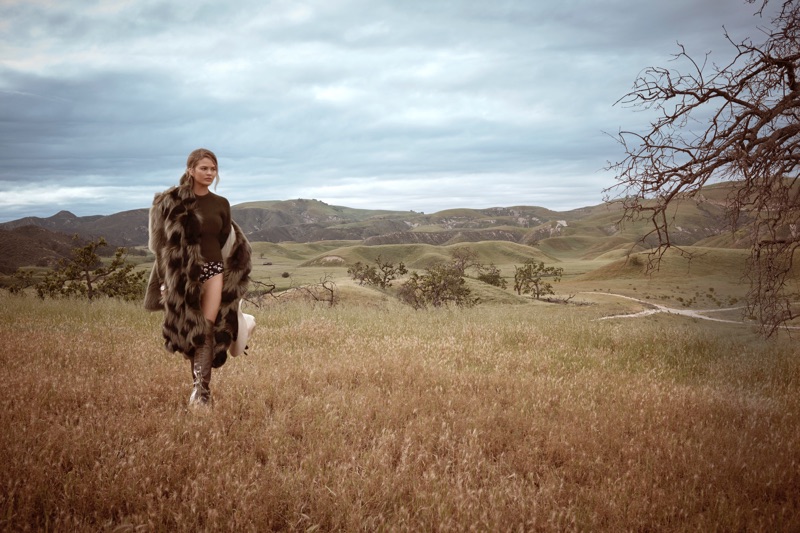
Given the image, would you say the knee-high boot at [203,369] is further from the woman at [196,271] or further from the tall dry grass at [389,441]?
the tall dry grass at [389,441]

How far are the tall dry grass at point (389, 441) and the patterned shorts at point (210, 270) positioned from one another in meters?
1.56

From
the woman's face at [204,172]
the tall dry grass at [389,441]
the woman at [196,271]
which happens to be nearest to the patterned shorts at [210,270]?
the woman at [196,271]

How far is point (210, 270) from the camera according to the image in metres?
5.06

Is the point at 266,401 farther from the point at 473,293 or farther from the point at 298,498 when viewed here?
the point at 473,293

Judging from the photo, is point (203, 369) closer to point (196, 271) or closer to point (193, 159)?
point (196, 271)

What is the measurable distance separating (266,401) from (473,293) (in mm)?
27309

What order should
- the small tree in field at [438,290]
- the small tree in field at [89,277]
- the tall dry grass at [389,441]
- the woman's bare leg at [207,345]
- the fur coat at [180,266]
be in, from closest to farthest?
the tall dry grass at [389,441] → the fur coat at [180,266] → the woman's bare leg at [207,345] → the small tree in field at [89,277] → the small tree in field at [438,290]

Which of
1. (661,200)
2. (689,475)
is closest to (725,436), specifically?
(689,475)

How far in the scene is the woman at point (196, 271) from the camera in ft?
15.9

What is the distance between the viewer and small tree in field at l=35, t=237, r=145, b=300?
16359 millimetres

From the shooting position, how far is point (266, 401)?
5.30m

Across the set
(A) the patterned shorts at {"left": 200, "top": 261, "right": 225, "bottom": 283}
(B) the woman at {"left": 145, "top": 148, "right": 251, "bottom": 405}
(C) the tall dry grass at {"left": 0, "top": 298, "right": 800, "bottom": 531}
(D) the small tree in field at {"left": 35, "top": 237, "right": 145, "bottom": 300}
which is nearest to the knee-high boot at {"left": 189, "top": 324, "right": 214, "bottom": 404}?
(B) the woman at {"left": 145, "top": 148, "right": 251, "bottom": 405}

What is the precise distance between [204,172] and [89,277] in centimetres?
1617

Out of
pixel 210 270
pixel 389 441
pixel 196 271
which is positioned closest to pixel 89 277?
pixel 210 270
